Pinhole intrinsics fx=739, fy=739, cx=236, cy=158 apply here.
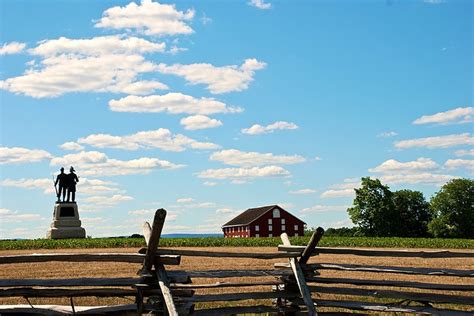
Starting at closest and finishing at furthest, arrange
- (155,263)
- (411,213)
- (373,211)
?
(155,263) < (373,211) < (411,213)

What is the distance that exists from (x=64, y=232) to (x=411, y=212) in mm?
45726

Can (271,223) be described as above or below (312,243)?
above

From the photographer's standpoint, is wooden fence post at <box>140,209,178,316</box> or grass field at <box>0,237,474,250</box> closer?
wooden fence post at <box>140,209,178,316</box>

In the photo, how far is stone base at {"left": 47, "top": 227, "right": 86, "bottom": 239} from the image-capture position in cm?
4097

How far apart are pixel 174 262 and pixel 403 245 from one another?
35611 mm

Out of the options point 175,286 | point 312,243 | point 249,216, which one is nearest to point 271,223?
point 249,216

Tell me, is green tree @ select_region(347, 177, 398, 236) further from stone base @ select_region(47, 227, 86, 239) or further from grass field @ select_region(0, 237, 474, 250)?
stone base @ select_region(47, 227, 86, 239)

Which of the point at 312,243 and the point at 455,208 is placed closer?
the point at 312,243

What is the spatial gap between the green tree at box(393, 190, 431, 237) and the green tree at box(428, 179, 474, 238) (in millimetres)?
1600

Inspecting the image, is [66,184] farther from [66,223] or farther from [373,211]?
[373,211]

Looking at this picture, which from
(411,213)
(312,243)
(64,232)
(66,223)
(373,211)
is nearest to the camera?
(312,243)

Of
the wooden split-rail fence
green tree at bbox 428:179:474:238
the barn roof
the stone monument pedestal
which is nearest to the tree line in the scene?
green tree at bbox 428:179:474:238

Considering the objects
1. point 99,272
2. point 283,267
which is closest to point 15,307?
point 283,267

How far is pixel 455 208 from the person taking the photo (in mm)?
74688
